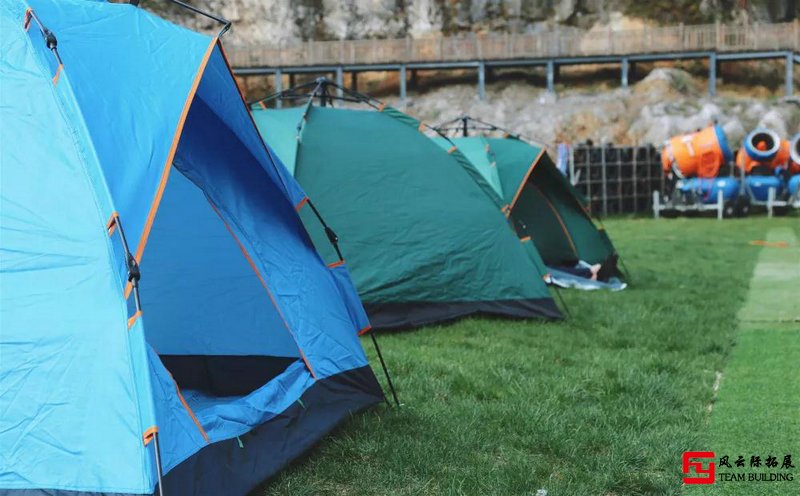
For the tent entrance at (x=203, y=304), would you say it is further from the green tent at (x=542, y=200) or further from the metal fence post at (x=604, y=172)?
the metal fence post at (x=604, y=172)

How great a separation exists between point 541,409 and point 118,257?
2374 millimetres

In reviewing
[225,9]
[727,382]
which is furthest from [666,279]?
[225,9]

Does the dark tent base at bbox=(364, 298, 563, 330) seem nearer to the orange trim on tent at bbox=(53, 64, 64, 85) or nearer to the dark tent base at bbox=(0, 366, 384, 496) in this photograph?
the dark tent base at bbox=(0, 366, 384, 496)

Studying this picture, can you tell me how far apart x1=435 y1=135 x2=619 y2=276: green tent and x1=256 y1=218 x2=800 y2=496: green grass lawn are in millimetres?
2025

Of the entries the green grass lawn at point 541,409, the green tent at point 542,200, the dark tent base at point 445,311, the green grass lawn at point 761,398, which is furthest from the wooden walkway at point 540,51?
the dark tent base at point 445,311

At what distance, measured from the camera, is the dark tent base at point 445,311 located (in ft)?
22.1

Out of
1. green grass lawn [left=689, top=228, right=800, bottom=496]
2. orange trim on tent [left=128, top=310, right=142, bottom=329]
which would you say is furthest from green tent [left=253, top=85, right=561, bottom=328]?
orange trim on tent [left=128, top=310, right=142, bottom=329]

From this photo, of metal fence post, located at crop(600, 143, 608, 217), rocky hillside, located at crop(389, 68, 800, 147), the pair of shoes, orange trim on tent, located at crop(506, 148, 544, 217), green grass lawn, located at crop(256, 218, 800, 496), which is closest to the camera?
green grass lawn, located at crop(256, 218, 800, 496)

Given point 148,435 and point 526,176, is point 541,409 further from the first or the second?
point 526,176

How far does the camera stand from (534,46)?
31.5m

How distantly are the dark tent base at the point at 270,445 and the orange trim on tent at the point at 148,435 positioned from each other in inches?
7.6

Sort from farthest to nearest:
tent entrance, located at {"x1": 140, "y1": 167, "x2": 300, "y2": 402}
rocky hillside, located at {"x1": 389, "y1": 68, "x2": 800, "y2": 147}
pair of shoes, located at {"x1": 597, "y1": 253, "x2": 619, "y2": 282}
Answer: rocky hillside, located at {"x1": 389, "y1": 68, "x2": 800, "y2": 147}, pair of shoes, located at {"x1": 597, "y1": 253, "x2": 619, "y2": 282}, tent entrance, located at {"x1": 140, "y1": 167, "x2": 300, "y2": 402}

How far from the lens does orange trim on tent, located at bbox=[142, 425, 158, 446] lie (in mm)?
2689

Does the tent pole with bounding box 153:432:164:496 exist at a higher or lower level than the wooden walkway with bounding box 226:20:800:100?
lower
